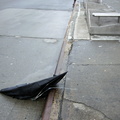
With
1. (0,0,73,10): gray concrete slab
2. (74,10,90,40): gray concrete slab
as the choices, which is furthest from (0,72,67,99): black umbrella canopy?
(0,0,73,10): gray concrete slab

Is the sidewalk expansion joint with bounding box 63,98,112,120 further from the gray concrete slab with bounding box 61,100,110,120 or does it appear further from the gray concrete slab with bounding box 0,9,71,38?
the gray concrete slab with bounding box 0,9,71,38

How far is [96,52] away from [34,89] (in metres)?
2.68

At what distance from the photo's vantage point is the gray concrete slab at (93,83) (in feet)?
11.0

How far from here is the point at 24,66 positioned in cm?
541

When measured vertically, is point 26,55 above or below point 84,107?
below

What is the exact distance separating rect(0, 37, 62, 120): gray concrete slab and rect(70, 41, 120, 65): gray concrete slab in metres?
0.69

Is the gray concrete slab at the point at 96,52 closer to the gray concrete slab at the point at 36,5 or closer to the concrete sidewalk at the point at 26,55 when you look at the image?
the concrete sidewalk at the point at 26,55

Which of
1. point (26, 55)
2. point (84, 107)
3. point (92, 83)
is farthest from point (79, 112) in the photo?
point (26, 55)

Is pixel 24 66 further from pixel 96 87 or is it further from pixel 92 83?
pixel 96 87

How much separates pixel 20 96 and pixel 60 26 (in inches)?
251

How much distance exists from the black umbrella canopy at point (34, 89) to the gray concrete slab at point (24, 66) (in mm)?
119

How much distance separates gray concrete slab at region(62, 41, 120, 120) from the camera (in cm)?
334

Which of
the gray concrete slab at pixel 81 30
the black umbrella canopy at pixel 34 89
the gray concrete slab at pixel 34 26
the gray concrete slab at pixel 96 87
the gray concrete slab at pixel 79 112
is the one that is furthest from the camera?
the gray concrete slab at pixel 34 26

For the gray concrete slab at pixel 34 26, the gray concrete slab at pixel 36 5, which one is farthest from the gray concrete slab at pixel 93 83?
the gray concrete slab at pixel 36 5
